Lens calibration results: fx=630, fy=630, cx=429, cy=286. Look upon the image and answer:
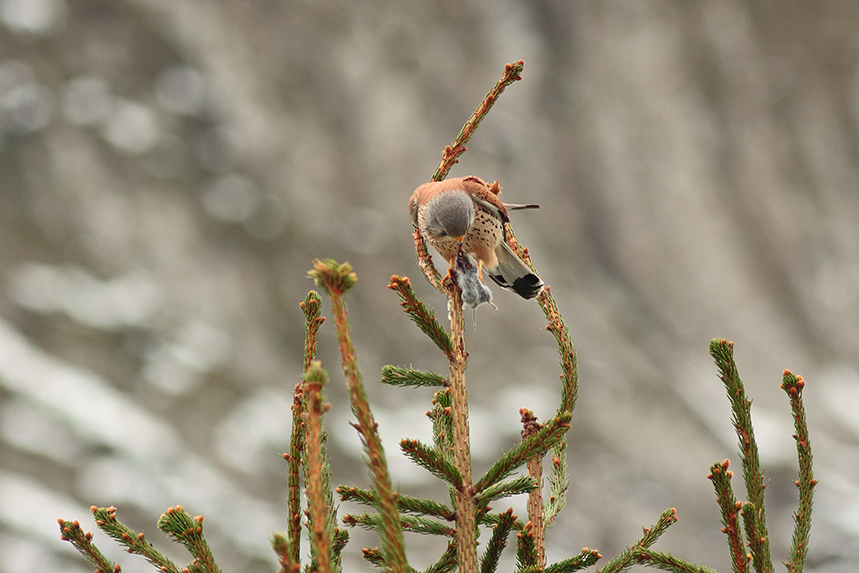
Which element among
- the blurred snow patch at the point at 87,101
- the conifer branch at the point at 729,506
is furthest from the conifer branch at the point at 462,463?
the blurred snow patch at the point at 87,101

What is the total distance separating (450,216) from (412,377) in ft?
1.06

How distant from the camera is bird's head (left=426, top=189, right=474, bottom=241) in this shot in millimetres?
1168

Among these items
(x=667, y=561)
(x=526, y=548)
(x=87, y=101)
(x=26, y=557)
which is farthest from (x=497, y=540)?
(x=87, y=101)

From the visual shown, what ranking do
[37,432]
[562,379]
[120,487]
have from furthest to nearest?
1. [37,432]
2. [120,487]
3. [562,379]

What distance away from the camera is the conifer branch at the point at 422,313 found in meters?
0.99

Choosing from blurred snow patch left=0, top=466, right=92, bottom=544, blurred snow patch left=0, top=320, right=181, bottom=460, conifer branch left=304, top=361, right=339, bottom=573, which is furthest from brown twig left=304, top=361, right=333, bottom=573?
blurred snow patch left=0, top=320, right=181, bottom=460

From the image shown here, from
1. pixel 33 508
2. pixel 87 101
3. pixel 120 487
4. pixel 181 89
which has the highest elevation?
pixel 181 89

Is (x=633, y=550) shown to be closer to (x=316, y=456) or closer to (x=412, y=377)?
(x=412, y=377)

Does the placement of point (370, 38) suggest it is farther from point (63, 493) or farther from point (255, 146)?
point (63, 493)

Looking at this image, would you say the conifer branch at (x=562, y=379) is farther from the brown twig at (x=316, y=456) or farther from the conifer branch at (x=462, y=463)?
the brown twig at (x=316, y=456)

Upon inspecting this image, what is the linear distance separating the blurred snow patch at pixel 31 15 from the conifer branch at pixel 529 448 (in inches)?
728

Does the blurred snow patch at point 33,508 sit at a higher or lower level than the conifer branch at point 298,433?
higher

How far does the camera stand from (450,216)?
1170 mm

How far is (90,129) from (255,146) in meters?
3.90
